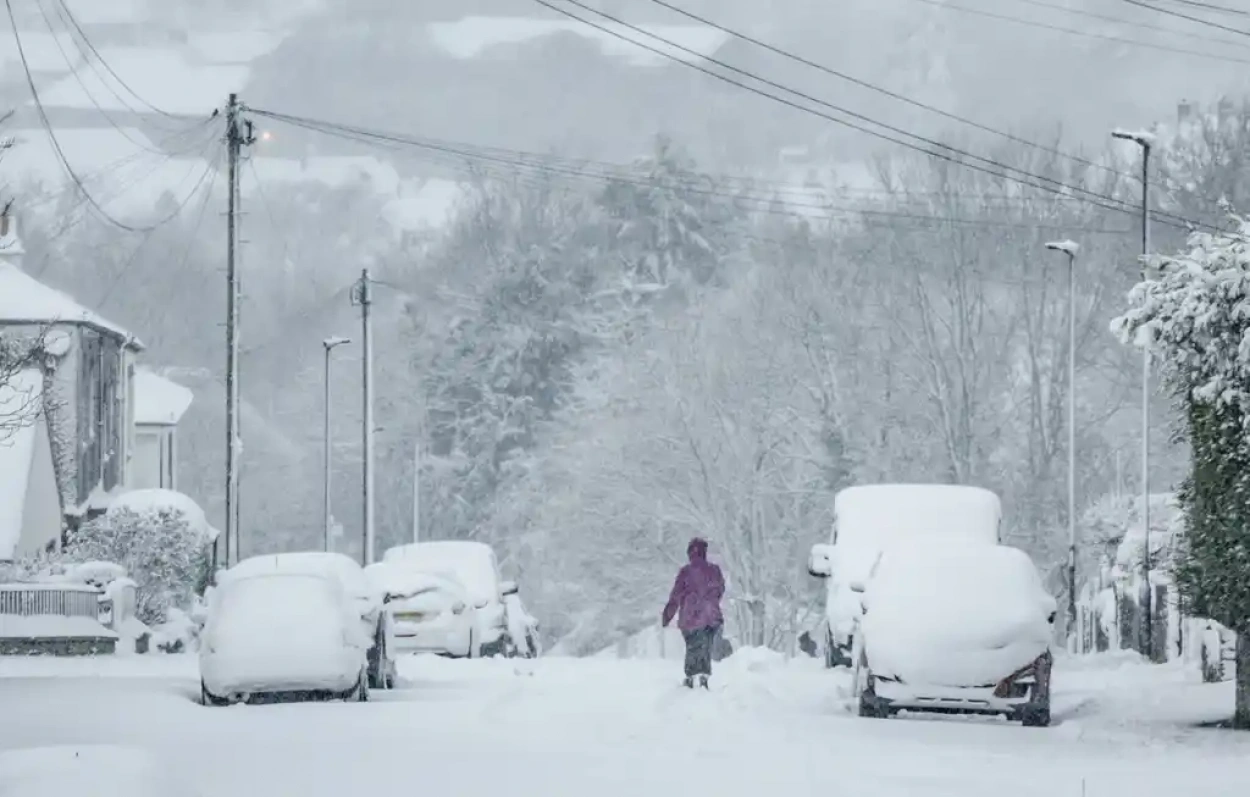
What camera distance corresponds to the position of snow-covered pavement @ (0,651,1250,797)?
49.3 feet

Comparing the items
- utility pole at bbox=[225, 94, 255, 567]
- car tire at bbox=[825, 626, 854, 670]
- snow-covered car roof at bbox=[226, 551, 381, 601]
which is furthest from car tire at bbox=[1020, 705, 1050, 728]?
utility pole at bbox=[225, 94, 255, 567]

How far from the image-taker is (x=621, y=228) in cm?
9775

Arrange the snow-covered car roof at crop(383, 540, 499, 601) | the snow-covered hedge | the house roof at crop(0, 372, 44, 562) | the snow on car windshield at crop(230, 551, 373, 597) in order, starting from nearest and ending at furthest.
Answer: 1. the snow on car windshield at crop(230, 551, 373, 597)
2. the snow-covered car roof at crop(383, 540, 499, 601)
3. the snow-covered hedge
4. the house roof at crop(0, 372, 44, 562)

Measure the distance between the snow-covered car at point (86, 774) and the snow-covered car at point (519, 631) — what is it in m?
21.0

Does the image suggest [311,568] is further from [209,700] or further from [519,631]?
[519,631]

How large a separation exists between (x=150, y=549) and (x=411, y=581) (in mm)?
14805

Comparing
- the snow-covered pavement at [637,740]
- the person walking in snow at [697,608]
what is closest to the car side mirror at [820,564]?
the snow-covered pavement at [637,740]

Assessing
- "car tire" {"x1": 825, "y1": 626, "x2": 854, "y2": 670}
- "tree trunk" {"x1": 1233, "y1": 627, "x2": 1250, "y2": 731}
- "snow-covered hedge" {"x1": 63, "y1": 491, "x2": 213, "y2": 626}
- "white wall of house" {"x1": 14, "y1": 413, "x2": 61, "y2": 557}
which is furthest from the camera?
Result: "white wall of house" {"x1": 14, "y1": 413, "x2": 61, "y2": 557}

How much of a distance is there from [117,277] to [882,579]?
108497 mm

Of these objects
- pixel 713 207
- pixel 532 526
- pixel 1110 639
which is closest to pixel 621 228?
pixel 713 207

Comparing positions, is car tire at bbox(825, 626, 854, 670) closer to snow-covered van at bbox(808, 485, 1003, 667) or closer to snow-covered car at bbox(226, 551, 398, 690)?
snow-covered van at bbox(808, 485, 1003, 667)

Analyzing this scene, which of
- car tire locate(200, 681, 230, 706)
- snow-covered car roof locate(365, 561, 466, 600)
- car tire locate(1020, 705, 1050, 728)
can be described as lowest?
car tire locate(200, 681, 230, 706)

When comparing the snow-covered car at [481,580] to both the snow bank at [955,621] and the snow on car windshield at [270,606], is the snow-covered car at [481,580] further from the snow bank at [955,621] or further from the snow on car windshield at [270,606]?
the snow bank at [955,621]

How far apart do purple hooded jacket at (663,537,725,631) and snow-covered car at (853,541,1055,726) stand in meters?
4.05
